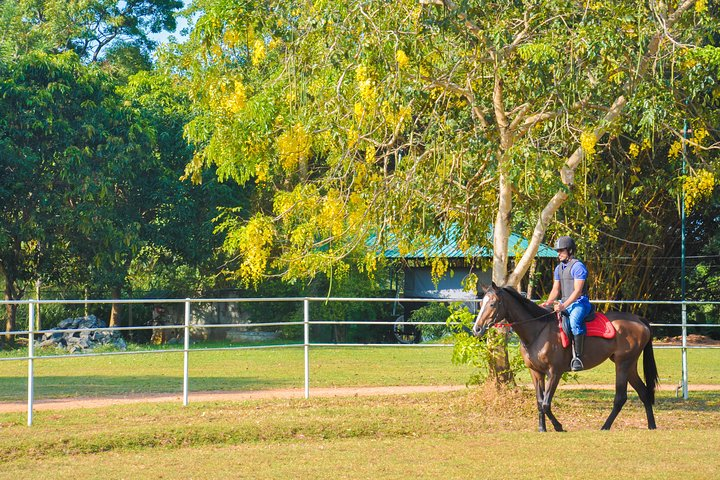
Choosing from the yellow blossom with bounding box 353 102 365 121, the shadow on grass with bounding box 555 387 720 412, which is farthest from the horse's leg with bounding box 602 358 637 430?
the yellow blossom with bounding box 353 102 365 121

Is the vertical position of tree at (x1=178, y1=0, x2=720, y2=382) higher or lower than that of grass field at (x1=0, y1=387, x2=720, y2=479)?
higher

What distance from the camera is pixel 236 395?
1589cm

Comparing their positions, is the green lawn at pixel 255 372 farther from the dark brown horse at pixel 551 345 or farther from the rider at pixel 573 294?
the rider at pixel 573 294

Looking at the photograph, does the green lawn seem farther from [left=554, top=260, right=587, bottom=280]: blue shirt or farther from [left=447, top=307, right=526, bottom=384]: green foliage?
[left=554, top=260, right=587, bottom=280]: blue shirt

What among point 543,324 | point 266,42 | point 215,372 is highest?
point 266,42

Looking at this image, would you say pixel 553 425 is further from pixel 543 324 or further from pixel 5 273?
pixel 5 273

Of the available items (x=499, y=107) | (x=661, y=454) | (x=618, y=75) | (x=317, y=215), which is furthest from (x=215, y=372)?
(x=661, y=454)

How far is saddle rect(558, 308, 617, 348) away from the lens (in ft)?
40.8

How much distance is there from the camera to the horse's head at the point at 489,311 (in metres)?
12.0

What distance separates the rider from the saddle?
83 mm

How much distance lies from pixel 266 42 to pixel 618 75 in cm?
480

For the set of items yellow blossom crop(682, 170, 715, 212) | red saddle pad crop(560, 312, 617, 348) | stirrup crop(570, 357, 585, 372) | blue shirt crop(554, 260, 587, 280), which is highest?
yellow blossom crop(682, 170, 715, 212)

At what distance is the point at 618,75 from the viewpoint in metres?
13.4

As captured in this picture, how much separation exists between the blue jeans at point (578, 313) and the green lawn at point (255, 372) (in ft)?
10.9
